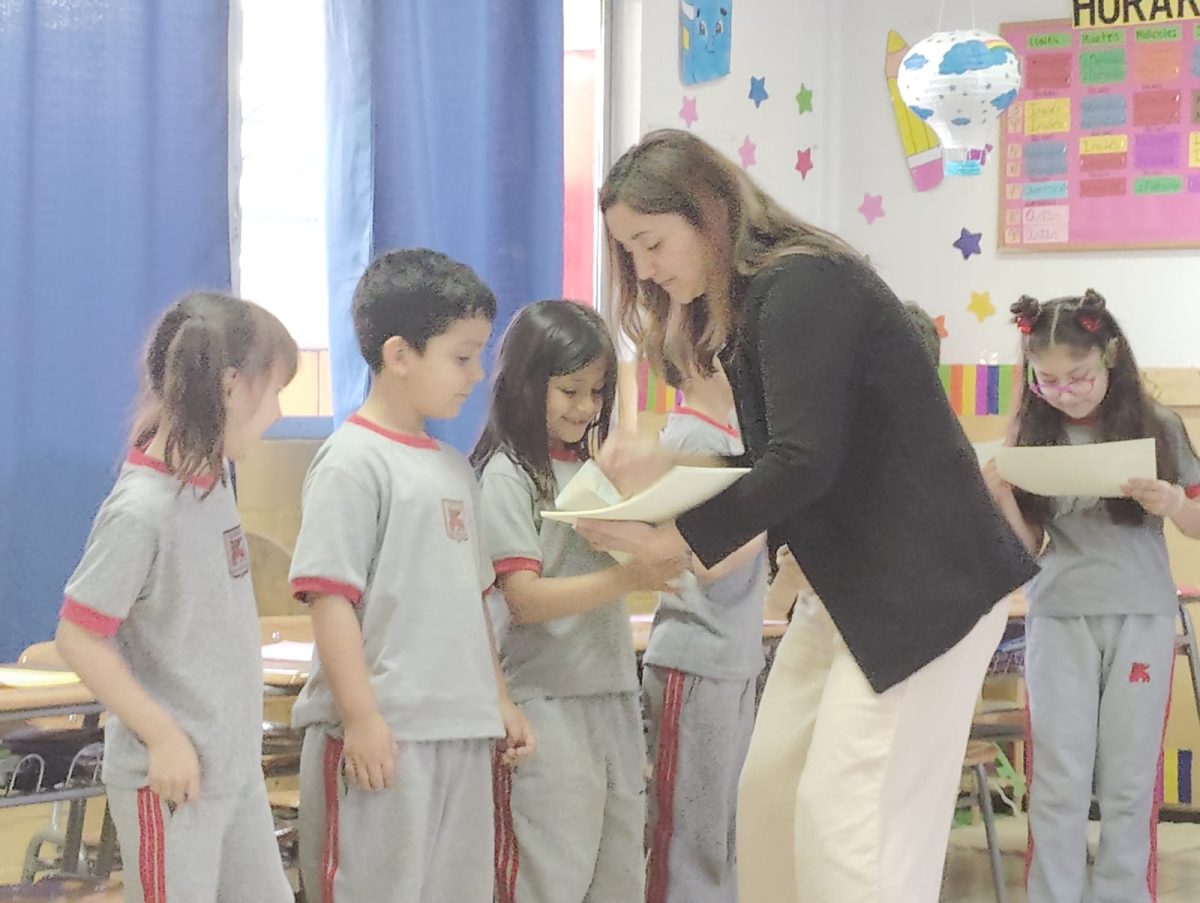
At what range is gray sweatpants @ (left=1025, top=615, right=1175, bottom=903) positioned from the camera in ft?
9.44

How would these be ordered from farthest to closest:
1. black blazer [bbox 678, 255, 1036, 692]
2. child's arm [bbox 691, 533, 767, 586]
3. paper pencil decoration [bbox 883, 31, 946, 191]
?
1. paper pencil decoration [bbox 883, 31, 946, 191]
2. child's arm [bbox 691, 533, 767, 586]
3. black blazer [bbox 678, 255, 1036, 692]

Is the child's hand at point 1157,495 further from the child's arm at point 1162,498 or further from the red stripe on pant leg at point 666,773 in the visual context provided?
the red stripe on pant leg at point 666,773

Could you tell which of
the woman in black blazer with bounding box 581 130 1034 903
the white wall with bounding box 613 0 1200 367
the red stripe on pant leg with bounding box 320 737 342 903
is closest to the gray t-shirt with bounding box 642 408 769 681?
the red stripe on pant leg with bounding box 320 737 342 903

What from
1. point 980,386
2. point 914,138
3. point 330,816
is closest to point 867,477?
point 330,816

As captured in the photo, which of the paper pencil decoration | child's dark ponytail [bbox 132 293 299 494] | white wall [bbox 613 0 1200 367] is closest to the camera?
child's dark ponytail [bbox 132 293 299 494]

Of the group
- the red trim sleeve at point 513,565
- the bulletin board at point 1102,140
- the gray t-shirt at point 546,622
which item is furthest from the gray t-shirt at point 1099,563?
the bulletin board at point 1102,140

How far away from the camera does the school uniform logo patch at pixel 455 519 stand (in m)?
2.08

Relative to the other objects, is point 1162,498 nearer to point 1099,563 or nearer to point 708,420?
point 1099,563

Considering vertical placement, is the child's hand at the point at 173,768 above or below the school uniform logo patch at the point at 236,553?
below

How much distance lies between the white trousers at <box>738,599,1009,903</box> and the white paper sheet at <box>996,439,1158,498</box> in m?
1.01

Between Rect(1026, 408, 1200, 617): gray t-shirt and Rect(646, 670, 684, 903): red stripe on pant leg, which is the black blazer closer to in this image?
Rect(646, 670, 684, 903): red stripe on pant leg

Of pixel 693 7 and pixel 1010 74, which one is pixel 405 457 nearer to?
pixel 1010 74

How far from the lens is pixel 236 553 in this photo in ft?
6.47

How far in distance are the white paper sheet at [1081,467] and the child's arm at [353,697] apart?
131 cm
